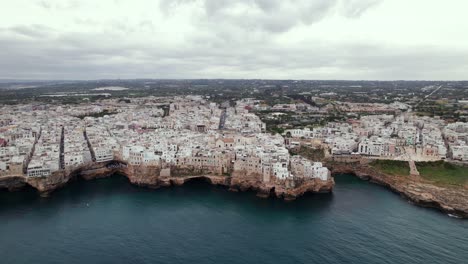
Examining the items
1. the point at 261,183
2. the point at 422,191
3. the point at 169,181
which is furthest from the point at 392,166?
the point at 169,181

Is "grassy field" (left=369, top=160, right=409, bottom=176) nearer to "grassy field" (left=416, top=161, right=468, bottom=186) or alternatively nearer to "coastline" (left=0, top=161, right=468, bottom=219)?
"coastline" (left=0, top=161, right=468, bottom=219)

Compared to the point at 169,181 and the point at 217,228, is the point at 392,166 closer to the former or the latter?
the point at 217,228

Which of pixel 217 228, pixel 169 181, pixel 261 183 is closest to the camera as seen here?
pixel 217 228

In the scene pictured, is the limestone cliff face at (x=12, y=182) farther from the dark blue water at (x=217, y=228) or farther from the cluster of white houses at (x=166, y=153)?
the dark blue water at (x=217, y=228)

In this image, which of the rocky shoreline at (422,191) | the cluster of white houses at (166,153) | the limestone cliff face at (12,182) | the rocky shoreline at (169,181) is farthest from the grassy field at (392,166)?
the limestone cliff face at (12,182)

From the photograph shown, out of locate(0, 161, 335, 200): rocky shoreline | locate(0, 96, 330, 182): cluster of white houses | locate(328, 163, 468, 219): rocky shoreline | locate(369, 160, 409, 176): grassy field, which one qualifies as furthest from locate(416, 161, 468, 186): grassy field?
locate(0, 96, 330, 182): cluster of white houses

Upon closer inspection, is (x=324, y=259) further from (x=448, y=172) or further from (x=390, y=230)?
(x=448, y=172)
